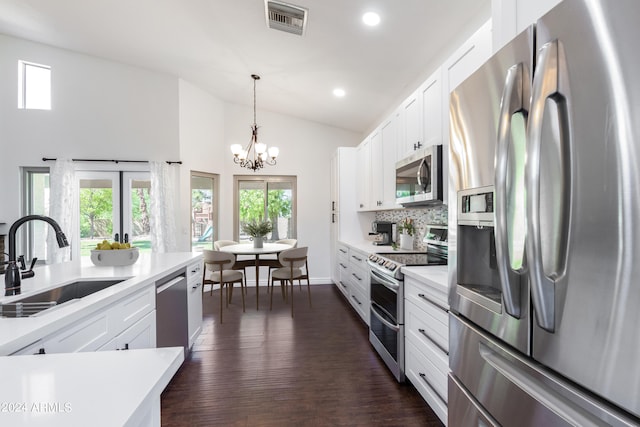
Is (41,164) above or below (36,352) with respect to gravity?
above

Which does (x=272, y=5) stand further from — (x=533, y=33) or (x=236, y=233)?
(x=236, y=233)

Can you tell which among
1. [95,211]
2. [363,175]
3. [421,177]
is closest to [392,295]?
[421,177]

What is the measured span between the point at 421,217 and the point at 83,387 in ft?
10.3

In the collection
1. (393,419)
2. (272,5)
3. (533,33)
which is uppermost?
(272,5)

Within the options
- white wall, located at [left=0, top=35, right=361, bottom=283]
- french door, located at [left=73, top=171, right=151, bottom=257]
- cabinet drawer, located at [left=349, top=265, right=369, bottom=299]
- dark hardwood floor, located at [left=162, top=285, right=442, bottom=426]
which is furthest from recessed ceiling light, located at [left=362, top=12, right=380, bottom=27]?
french door, located at [left=73, top=171, right=151, bottom=257]

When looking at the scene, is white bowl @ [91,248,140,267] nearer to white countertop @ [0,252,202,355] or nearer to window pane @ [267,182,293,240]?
white countertop @ [0,252,202,355]

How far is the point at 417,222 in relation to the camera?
133 inches

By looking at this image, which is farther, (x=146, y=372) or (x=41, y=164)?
(x=41, y=164)

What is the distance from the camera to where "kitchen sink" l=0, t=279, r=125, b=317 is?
1.22m

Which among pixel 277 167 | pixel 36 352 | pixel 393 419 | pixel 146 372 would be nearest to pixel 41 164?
pixel 277 167

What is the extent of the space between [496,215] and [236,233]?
4.84 m

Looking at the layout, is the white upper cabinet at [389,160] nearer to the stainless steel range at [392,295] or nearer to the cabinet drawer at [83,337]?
the stainless steel range at [392,295]

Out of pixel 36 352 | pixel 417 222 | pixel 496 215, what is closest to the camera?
pixel 496 215

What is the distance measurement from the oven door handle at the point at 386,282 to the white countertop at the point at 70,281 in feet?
5.34
